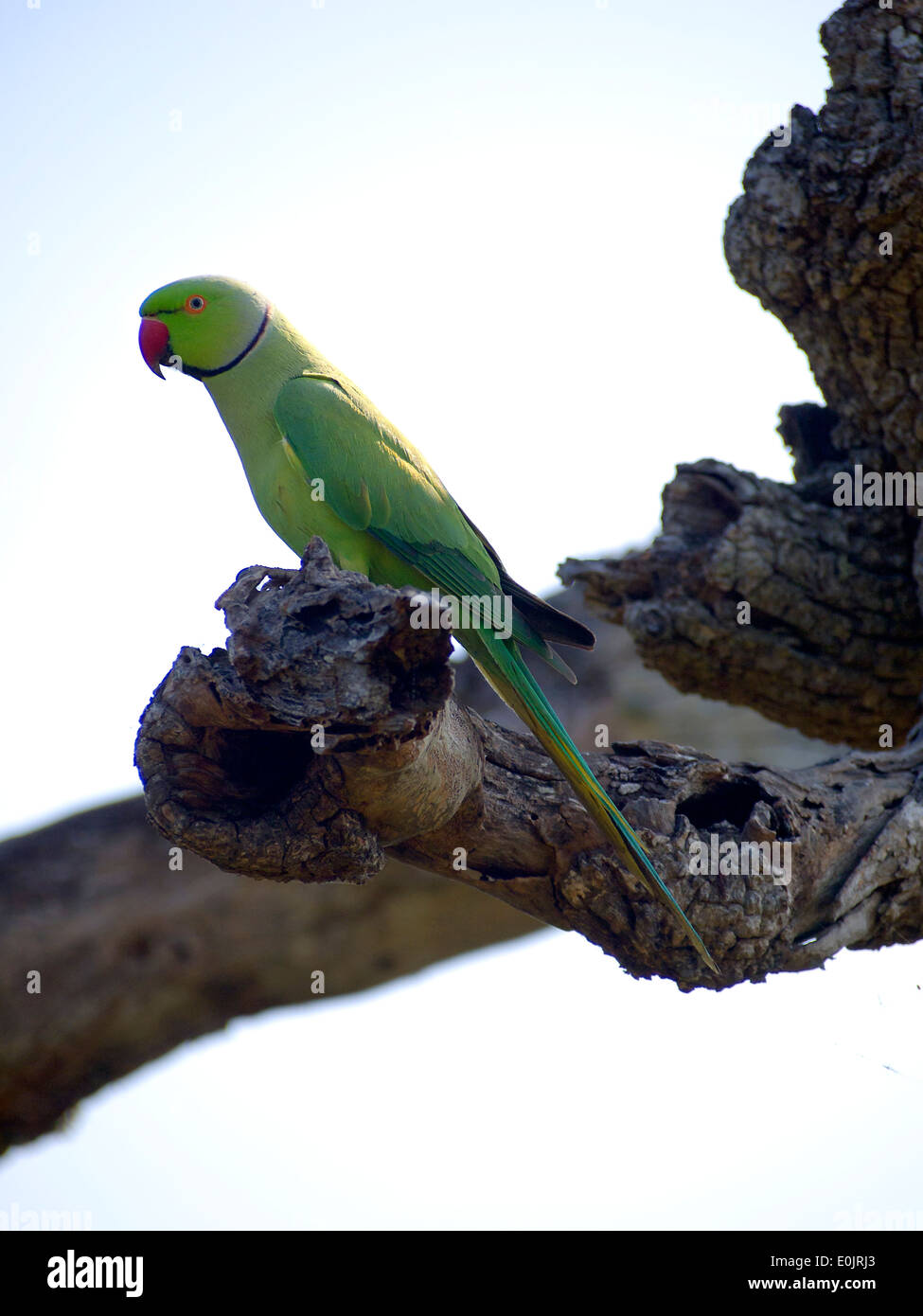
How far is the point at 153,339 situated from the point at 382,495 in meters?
1.48

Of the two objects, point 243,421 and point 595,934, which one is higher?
point 243,421

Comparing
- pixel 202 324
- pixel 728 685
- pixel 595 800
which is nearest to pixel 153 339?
pixel 202 324

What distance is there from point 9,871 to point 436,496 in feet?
24.8

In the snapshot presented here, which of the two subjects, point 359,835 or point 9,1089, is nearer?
point 359,835

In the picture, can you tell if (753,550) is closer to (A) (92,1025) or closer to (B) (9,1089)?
(A) (92,1025)

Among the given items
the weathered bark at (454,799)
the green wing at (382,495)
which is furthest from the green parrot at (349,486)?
the weathered bark at (454,799)


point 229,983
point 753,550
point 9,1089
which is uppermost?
point 753,550

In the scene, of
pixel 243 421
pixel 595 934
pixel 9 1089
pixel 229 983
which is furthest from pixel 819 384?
pixel 9 1089

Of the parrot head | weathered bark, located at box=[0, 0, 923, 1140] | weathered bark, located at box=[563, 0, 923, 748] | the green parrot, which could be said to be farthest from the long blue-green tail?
the parrot head

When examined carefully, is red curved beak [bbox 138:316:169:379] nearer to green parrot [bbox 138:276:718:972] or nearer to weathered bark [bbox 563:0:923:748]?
green parrot [bbox 138:276:718:972]

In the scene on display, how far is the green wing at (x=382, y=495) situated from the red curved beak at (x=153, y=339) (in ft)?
2.70

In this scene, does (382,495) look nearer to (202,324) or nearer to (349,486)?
(349,486)

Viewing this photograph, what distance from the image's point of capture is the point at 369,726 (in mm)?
2494

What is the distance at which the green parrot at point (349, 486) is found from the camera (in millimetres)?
4051
